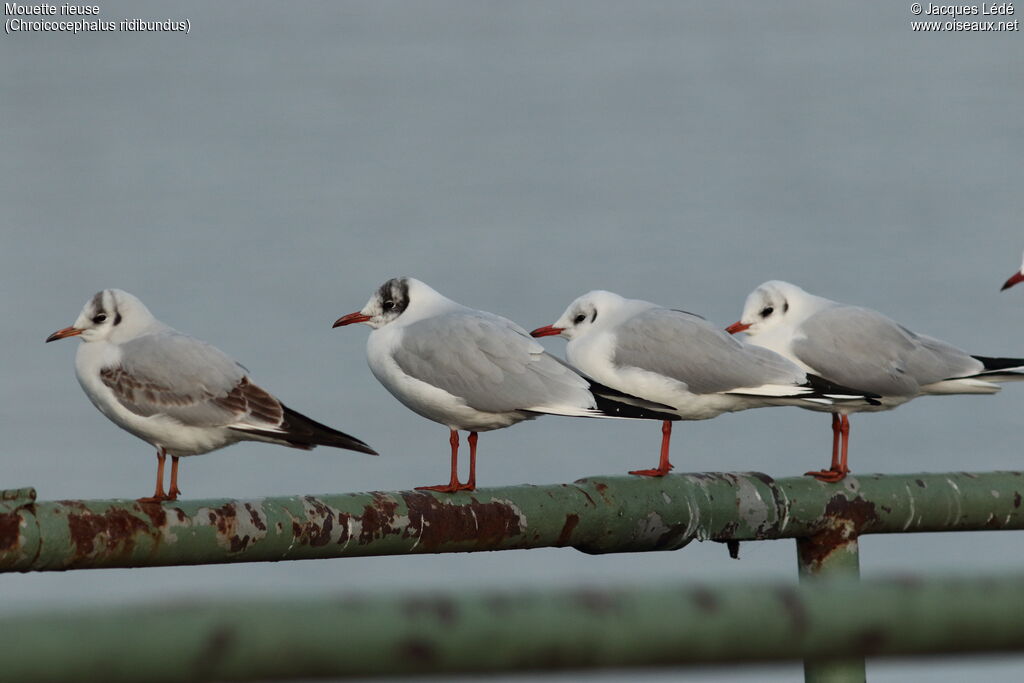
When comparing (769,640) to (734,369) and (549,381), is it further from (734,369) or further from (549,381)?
(734,369)

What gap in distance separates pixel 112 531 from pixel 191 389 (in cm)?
291

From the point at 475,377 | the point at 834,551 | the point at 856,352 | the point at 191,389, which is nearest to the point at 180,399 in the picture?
the point at 191,389

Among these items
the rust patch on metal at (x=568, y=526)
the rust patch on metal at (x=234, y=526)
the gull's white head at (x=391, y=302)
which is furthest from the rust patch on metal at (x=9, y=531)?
the gull's white head at (x=391, y=302)

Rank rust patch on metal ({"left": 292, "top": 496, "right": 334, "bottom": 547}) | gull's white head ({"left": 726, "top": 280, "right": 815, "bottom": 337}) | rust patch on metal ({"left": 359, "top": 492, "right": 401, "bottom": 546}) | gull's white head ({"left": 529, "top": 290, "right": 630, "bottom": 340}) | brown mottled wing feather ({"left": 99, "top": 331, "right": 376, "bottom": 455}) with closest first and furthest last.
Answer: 1. rust patch on metal ({"left": 292, "top": 496, "right": 334, "bottom": 547})
2. rust patch on metal ({"left": 359, "top": 492, "right": 401, "bottom": 546})
3. brown mottled wing feather ({"left": 99, "top": 331, "right": 376, "bottom": 455})
4. gull's white head ({"left": 529, "top": 290, "right": 630, "bottom": 340})
5. gull's white head ({"left": 726, "top": 280, "right": 815, "bottom": 337})

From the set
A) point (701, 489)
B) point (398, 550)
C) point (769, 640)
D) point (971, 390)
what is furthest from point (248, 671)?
point (971, 390)

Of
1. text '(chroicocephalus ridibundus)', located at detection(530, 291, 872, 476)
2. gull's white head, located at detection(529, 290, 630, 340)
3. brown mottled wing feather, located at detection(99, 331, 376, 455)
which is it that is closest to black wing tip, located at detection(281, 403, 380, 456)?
brown mottled wing feather, located at detection(99, 331, 376, 455)

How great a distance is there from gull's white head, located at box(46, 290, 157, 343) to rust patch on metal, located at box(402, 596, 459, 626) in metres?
6.36

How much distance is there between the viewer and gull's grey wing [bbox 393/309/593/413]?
23.4 ft

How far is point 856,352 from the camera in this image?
8.35 meters

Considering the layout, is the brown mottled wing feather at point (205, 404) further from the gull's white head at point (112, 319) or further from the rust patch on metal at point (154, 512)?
the rust patch on metal at point (154, 512)

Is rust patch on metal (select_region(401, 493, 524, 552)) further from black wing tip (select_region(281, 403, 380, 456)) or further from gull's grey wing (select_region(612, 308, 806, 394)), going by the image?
gull's grey wing (select_region(612, 308, 806, 394))

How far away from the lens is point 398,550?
183 inches

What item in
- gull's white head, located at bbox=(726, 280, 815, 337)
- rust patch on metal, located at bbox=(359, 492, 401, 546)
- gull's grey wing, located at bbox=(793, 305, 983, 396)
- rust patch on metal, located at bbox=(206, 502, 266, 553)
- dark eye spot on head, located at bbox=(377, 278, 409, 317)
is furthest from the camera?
gull's white head, located at bbox=(726, 280, 815, 337)

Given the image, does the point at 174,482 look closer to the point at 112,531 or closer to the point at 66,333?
the point at 66,333
